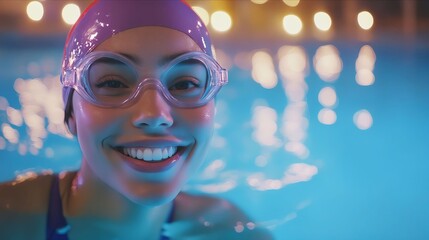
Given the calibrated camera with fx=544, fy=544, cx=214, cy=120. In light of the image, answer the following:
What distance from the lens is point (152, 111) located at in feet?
5.38

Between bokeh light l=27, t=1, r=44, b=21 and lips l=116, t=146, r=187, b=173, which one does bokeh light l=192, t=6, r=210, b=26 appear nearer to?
bokeh light l=27, t=1, r=44, b=21

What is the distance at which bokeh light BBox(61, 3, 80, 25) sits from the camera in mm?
8923

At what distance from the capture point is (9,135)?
A: 14.7ft

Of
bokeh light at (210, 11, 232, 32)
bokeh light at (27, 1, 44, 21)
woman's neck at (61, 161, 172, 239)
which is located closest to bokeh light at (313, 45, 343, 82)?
bokeh light at (210, 11, 232, 32)

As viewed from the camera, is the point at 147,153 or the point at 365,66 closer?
the point at 147,153

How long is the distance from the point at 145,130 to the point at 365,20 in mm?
9290

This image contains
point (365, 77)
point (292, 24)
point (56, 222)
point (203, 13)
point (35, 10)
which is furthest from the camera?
point (292, 24)

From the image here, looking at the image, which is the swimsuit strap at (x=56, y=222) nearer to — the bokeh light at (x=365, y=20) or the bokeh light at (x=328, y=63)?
the bokeh light at (x=328, y=63)

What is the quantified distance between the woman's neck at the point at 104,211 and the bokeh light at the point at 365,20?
8.64 m

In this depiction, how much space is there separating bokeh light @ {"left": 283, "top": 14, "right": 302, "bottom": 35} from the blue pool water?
8.73ft

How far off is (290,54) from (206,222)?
20.8 feet

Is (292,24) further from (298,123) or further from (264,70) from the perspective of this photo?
(298,123)

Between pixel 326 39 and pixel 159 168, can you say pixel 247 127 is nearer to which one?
pixel 159 168

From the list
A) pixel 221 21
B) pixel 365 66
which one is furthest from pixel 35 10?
pixel 365 66
